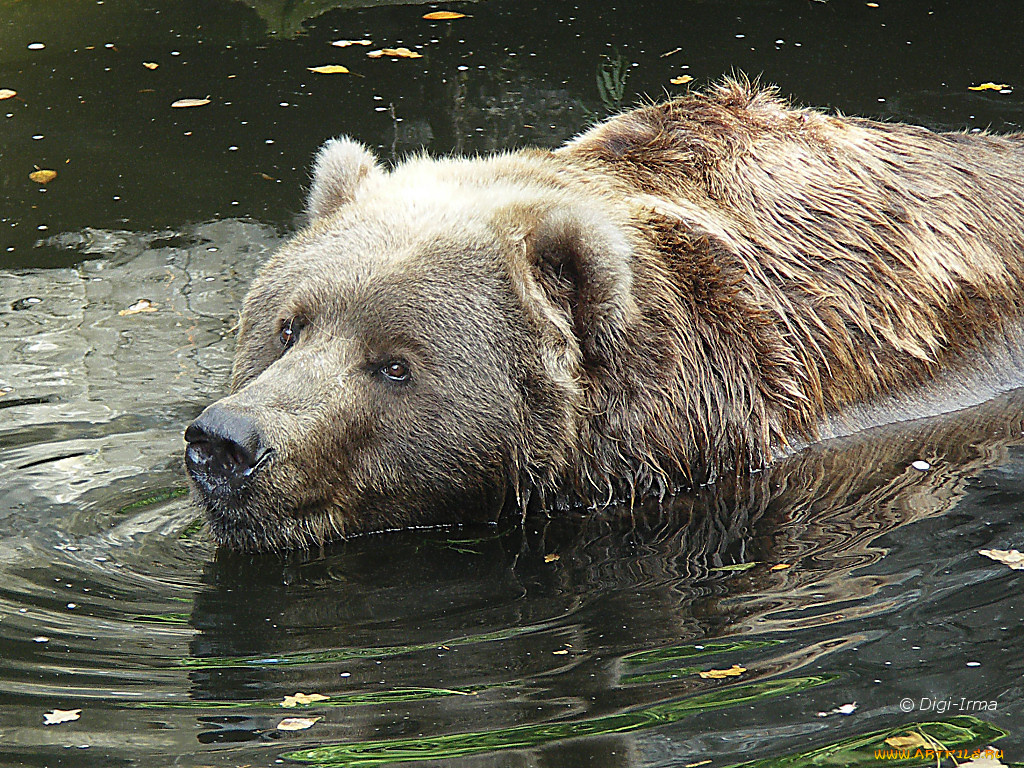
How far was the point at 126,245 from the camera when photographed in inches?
361

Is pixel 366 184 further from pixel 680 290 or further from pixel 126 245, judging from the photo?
pixel 126 245

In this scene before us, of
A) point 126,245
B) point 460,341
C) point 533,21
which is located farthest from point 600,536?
point 533,21

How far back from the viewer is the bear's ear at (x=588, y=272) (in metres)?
5.59

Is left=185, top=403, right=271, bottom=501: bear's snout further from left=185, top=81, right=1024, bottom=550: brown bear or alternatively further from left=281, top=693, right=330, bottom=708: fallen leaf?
left=281, top=693, right=330, bottom=708: fallen leaf

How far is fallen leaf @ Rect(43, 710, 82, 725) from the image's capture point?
4.20 meters

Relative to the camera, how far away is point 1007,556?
5.33 m

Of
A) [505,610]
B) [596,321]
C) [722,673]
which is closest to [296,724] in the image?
[505,610]

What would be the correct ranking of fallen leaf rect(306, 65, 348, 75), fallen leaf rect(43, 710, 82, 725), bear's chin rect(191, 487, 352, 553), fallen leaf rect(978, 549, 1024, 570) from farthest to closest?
fallen leaf rect(306, 65, 348, 75) < bear's chin rect(191, 487, 352, 553) < fallen leaf rect(978, 549, 1024, 570) < fallen leaf rect(43, 710, 82, 725)

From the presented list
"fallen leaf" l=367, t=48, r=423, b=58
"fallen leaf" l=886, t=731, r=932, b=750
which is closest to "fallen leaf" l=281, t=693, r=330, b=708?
"fallen leaf" l=886, t=731, r=932, b=750

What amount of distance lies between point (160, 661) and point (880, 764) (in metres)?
2.42

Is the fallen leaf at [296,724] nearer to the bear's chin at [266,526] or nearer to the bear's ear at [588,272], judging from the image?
the bear's chin at [266,526]

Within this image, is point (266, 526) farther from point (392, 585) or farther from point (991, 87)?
point (991, 87)

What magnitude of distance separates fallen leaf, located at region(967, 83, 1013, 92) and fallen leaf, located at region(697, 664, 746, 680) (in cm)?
838

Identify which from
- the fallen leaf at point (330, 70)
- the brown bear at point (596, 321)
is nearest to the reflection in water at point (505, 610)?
the brown bear at point (596, 321)
